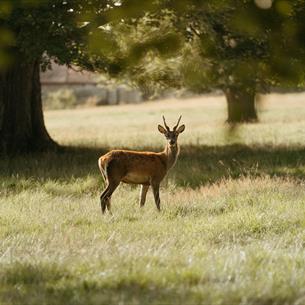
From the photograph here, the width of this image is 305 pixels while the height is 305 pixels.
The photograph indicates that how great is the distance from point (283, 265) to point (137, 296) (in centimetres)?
161

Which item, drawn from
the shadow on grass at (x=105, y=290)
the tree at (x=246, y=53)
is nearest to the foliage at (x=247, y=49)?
the tree at (x=246, y=53)

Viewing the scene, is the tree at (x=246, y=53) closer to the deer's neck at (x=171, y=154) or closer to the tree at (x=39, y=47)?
the tree at (x=39, y=47)

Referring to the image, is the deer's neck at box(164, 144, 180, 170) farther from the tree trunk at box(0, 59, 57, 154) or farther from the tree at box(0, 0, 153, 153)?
the tree trunk at box(0, 59, 57, 154)

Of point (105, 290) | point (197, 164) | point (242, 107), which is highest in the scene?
point (242, 107)

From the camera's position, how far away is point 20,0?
2670mm

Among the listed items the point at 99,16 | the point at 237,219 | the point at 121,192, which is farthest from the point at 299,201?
the point at 99,16

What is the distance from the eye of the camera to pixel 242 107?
256cm

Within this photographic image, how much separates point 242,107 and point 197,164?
13.7 metres

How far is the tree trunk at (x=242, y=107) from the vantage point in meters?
2.54

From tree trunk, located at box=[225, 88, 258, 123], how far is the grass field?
0.16ft

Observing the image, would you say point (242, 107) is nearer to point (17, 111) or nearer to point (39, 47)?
point (39, 47)

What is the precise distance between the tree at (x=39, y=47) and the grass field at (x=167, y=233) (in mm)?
518

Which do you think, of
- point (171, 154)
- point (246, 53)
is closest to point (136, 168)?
point (171, 154)

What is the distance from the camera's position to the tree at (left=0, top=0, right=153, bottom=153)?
2836 millimetres
